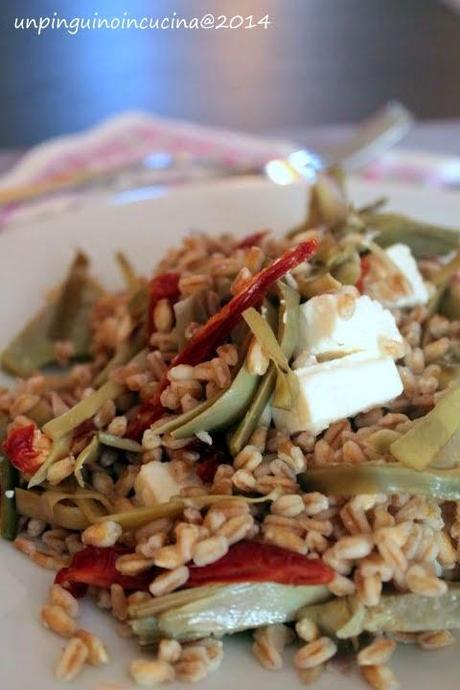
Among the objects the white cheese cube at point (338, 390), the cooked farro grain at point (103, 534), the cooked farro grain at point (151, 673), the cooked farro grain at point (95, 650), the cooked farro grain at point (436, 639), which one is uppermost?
the white cheese cube at point (338, 390)

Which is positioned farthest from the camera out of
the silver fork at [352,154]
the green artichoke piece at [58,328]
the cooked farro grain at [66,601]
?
the silver fork at [352,154]

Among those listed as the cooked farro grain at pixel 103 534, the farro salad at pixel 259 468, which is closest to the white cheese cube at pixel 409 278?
the farro salad at pixel 259 468

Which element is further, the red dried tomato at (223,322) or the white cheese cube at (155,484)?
the red dried tomato at (223,322)

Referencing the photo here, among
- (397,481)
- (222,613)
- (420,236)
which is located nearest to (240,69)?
(420,236)

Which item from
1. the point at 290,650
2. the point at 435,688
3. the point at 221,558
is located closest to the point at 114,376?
the point at 221,558

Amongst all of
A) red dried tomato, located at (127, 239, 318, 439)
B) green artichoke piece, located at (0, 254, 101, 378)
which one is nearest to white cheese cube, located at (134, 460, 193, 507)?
red dried tomato, located at (127, 239, 318, 439)

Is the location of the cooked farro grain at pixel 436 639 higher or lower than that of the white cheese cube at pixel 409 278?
lower

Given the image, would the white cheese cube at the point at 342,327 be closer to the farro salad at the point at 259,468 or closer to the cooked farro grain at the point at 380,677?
the farro salad at the point at 259,468
